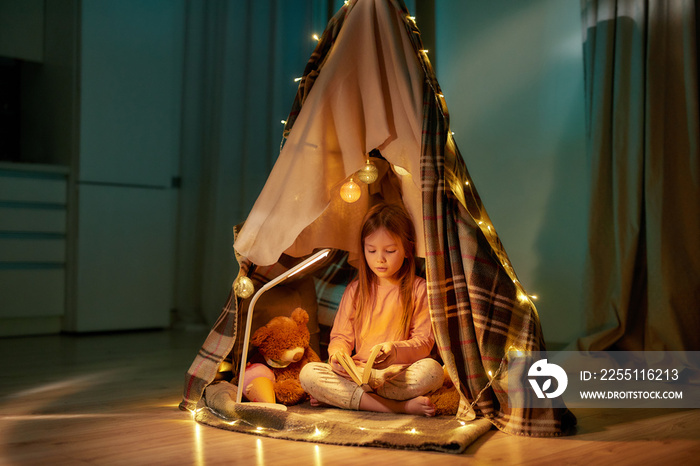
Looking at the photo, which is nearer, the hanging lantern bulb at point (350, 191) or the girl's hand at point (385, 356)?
the girl's hand at point (385, 356)

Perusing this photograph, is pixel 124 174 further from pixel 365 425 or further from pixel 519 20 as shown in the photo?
pixel 365 425

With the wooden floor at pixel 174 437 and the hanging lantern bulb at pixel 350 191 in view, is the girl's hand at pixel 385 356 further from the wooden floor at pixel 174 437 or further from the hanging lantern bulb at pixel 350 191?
the hanging lantern bulb at pixel 350 191

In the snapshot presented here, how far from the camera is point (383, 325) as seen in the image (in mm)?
2035

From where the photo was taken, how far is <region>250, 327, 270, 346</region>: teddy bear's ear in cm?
199

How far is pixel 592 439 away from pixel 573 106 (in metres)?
1.81

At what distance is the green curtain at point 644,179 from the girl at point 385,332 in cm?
97

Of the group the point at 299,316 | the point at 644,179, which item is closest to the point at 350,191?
the point at 299,316

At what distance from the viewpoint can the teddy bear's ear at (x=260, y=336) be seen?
1992 millimetres

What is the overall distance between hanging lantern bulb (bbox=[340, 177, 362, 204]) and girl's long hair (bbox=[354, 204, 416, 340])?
0.40ft

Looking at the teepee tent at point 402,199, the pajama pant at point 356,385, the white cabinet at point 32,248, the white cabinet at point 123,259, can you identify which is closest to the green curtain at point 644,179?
the teepee tent at point 402,199

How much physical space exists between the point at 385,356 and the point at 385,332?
18 centimetres

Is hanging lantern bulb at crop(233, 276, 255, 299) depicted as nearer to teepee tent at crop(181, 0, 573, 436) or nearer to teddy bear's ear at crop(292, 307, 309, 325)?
teepee tent at crop(181, 0, 573, 436)

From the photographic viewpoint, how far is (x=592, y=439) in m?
1.62

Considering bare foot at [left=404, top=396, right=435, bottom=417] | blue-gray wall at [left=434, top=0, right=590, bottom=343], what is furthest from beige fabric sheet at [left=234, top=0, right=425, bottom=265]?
blue-gray wall at [left=434, top=0, right=590, bottom=343]
